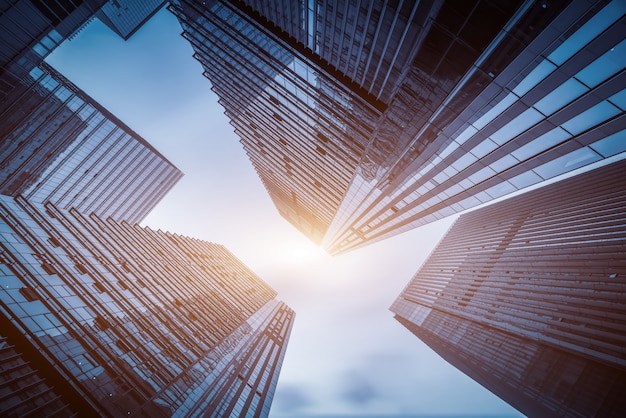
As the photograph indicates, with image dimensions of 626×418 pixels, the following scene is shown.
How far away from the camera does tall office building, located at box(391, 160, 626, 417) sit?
4597 centimetres

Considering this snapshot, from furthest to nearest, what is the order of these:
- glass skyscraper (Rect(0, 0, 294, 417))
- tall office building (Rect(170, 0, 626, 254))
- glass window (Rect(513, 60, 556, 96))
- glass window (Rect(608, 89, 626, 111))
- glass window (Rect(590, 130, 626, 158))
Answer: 1. glass skyscraper (Rect(0, 0, 294, 417))
2. glass window (Rect(590, 130, 626, 158))
3. glass window (Rect(513, 60, 556, 96))
4. tall office building (Rect(170, 0, 626, 254))
5. glass window (Rect(608, 89, 626, 111))

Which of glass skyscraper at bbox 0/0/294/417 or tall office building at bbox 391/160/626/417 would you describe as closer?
glass skyscraper at bbox 0/0/294/417

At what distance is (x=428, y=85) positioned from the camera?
53.1 feet

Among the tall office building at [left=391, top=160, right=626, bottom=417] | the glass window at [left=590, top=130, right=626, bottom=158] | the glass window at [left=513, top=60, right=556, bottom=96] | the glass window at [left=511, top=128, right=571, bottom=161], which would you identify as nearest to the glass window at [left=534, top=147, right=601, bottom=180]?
the glass window at [left=590, top=130, right=626, bottom=158]

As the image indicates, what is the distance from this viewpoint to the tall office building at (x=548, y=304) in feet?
151

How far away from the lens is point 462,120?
1636 cm

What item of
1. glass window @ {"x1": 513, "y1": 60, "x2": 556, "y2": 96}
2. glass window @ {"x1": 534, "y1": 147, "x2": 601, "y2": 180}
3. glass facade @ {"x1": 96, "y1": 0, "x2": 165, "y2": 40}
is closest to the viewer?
glass window @ {"x1": 513, "y1": 60, "x2": 556, "y2": 96}

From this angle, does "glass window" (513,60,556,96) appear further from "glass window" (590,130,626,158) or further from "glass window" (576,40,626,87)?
"glass window" (590,130,626,158)

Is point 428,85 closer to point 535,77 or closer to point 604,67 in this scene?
point 535,77

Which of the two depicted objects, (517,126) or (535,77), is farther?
(517,126)

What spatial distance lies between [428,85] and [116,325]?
33525 millimetres

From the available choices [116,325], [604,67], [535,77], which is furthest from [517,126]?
[116,325]

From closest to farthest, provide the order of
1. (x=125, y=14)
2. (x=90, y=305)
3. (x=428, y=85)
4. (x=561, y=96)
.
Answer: (x=561, y=96), (x=428, y=85), (x=90, y=305), (x=125, y=14)

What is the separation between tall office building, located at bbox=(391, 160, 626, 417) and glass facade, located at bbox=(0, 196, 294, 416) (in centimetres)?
4561
